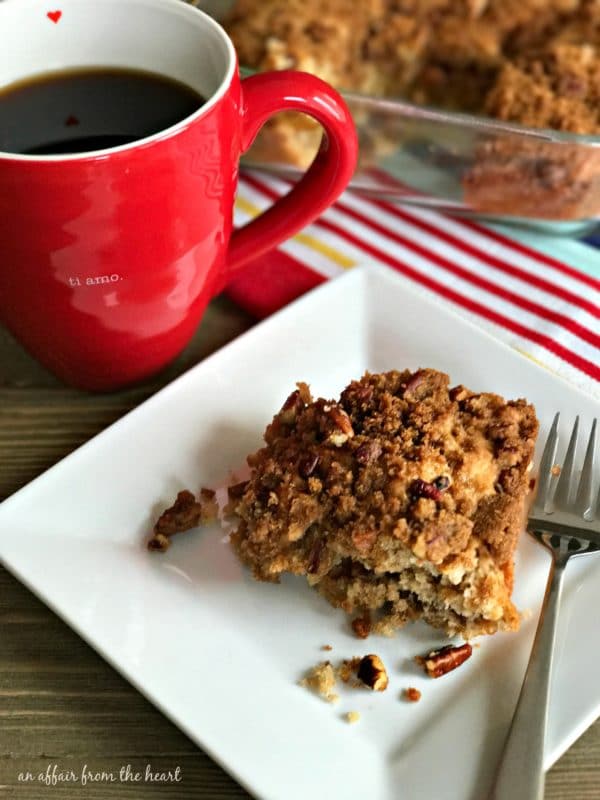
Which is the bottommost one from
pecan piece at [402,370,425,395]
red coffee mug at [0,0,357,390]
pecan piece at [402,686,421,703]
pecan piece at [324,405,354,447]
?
pecan piece at [402,686,421,703]

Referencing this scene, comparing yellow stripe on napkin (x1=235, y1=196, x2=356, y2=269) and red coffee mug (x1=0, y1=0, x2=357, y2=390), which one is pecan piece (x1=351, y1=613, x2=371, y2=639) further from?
yellow stripe on napkin (x1=235, y1=196, x2=356, y2=269)

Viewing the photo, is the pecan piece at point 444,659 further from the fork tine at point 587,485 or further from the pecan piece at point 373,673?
the fork tine at point 587,485

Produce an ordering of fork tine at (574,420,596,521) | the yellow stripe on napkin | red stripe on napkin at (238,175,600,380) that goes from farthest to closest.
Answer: the yellow stripe on napkin
red stripe on napkin at (238,175,600,380)
fork tine at (574,420,596,521)

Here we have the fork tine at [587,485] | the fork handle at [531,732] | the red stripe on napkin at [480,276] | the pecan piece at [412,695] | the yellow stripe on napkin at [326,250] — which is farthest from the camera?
the yellow stripe on napkin at [326,250]

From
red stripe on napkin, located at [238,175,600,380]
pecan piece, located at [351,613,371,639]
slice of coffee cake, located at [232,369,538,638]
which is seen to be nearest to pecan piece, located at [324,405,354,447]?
slice of coffee cake, located at [232,369,538,638]

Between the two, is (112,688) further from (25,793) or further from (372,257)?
(372,257)

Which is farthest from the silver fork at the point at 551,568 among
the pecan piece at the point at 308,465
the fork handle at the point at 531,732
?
the pecan piece at the point at 308,465

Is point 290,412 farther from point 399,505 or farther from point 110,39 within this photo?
point 110,39

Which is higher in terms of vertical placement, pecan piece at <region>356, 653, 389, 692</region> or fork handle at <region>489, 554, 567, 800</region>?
fork handle at <region>489, 554, 567, 800</region>

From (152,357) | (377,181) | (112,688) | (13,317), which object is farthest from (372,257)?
(112,688)
